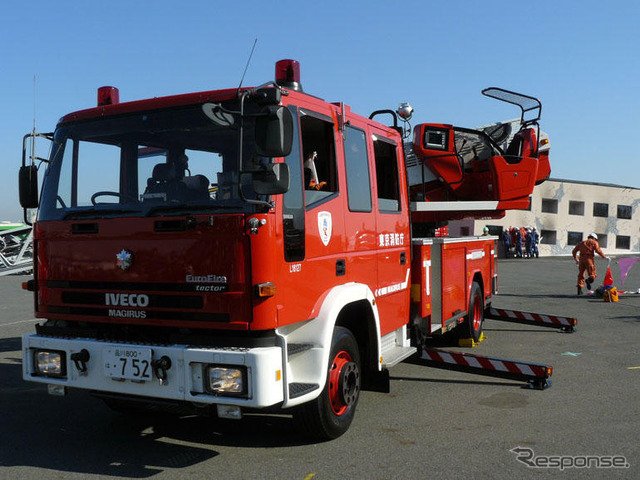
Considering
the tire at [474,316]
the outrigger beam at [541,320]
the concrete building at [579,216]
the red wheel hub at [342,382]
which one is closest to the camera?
the red wheel hub at [342,382]

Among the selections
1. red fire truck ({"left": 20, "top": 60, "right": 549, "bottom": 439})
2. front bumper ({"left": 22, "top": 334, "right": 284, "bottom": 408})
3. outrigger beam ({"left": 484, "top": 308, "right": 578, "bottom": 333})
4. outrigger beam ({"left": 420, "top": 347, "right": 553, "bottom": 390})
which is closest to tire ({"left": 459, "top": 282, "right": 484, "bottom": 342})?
outrigger beam ({"left": 484, "top": 308, "right": 578, "bottom": 333})

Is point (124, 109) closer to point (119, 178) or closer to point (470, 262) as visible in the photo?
point (119, 178)

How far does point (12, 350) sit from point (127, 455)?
499 centimetres

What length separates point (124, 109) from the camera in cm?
442

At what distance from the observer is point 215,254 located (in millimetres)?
3861

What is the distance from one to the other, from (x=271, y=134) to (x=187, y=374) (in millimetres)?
1585

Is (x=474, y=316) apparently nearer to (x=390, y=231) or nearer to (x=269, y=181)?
(x=390, y=231)

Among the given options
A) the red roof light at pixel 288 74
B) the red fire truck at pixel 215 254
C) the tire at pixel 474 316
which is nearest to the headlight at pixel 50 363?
the red fire truck at pixel 215 254

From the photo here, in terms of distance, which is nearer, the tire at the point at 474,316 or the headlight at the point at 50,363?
the headlight at the point at 50,363

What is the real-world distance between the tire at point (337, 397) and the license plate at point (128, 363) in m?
1.16

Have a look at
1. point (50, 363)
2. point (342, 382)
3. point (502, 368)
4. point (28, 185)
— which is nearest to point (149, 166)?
point (28, 185)

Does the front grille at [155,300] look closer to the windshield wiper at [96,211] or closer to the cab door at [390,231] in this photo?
the windshield wiper at [96,211]

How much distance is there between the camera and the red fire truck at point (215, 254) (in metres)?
3.81

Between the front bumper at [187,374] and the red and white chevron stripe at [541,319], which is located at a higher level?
the front bumper at [187,374]
